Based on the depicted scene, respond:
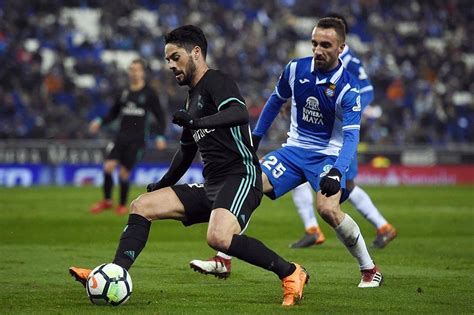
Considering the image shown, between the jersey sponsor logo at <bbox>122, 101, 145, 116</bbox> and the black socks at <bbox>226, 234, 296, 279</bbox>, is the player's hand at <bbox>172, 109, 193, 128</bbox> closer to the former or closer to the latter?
the black socks at <bbox>226, 234, 296, 279</bbox>

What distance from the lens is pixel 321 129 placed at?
30.9 feet

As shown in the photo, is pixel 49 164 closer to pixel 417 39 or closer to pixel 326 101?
pixel 417 39

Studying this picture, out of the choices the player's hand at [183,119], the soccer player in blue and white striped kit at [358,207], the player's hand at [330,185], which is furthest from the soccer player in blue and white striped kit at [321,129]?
the soccer player in blue and white striped kit at [358,207]

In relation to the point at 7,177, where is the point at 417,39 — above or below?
above

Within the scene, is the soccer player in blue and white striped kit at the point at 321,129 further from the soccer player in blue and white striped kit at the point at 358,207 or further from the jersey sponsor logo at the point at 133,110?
the jersey sponsor logo at the point at 133,110

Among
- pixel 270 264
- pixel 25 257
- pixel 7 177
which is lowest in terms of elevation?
pixel 7 177

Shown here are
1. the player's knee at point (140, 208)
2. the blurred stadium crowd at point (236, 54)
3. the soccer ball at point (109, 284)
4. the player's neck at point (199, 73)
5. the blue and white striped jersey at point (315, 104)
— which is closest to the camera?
the soccer ball at point (109, 284)

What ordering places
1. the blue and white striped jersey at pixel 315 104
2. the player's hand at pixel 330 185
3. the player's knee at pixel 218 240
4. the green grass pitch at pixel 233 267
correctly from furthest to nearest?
the blue and white striped jersey at pixel 315 104, the player's hand at pixel 330 185, the green grass pitch at pixel 233 267, the player's knee at pixel 218 240

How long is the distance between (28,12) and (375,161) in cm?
1164

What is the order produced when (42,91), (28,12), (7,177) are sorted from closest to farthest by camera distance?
1. (7,177)
2. (42,91)
3. (28,12)

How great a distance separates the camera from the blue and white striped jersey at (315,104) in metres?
9.01

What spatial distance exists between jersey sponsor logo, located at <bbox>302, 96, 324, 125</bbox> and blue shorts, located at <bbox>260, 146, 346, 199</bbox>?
30 cm

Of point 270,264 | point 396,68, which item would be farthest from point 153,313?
point 396,68

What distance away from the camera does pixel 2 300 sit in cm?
763
